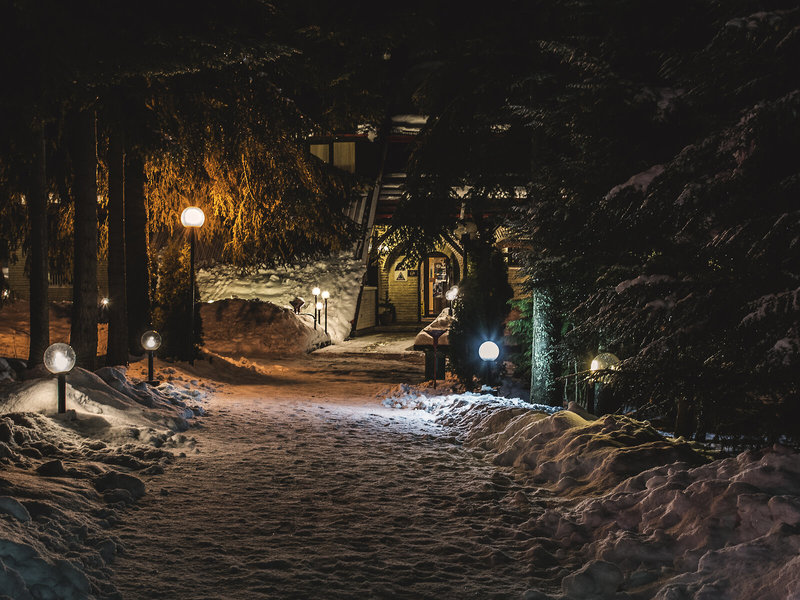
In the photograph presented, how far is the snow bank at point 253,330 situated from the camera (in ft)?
65.3

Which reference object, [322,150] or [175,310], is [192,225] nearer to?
[175,310]

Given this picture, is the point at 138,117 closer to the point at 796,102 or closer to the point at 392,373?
the point at 392,373

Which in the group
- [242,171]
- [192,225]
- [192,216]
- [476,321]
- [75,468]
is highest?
[242,171]

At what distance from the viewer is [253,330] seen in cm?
2047

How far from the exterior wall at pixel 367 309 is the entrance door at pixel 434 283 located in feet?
14.0

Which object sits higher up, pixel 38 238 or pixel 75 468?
pixel 38 238

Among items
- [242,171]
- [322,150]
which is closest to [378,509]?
[242,171]

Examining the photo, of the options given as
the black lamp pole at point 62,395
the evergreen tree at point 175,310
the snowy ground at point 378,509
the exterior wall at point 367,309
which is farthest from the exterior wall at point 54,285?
the black lamp pole at point 62,395

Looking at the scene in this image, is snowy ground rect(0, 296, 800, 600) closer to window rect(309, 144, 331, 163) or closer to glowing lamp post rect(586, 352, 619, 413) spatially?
glowing lamp post rect(586, 352, 619, 413)

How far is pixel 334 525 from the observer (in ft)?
16.4

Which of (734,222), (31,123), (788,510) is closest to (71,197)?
(31,123)

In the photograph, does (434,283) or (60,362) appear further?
(434,283)

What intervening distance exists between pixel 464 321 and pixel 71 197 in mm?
8041

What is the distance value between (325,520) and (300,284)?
68.9 feet
